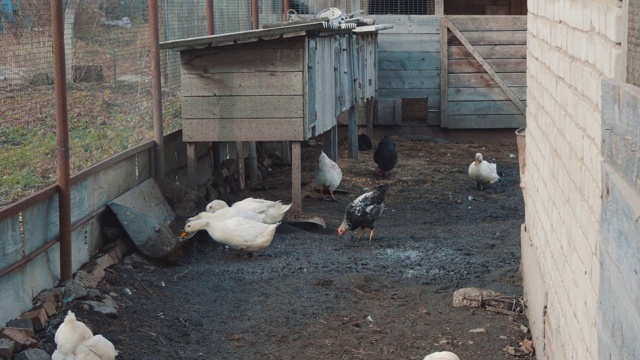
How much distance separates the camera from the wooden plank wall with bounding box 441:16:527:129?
16.1m

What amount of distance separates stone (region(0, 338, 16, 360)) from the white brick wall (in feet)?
9.15

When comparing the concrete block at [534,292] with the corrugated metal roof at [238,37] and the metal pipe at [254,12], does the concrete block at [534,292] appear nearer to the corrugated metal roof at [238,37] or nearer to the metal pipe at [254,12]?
the corrugated metal roof at [238,37]

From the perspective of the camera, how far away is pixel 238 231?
800 cm

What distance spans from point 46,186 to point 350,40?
712cm

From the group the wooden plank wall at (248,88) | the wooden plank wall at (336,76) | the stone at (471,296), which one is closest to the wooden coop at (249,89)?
the wooden plank wall at (248,88)

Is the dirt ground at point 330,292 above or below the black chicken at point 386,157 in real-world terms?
below

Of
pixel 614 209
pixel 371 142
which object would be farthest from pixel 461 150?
pixel 614 209

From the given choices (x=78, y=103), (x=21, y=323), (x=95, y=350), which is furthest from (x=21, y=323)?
(x=78, y=103)

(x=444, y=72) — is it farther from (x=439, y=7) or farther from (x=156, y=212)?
(x=156, y=212)

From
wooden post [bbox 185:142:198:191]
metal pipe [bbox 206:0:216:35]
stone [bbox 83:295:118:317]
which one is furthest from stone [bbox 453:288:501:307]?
metal pipe [bbox 206:0:216:35]

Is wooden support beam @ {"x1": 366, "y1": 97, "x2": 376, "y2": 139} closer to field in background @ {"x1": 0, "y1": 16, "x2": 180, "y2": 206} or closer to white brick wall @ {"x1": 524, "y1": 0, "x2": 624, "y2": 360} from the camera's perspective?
field in background @ {"x1": 0, "y1": 16, "x2": 180, "y2": 206}

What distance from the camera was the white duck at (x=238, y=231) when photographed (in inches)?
316

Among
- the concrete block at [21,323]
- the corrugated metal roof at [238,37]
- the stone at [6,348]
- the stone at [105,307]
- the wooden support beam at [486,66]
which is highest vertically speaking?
the corrugated metal roof at [238,37]

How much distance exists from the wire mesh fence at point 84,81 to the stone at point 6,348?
1.09 meters
